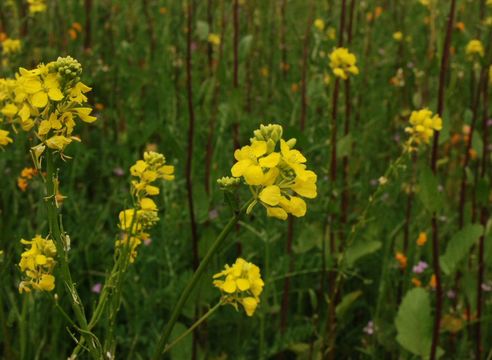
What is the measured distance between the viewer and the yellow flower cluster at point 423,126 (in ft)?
4.60

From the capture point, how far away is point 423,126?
4.68 feet

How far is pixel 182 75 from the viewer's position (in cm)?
296

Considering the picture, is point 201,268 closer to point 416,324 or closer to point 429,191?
point 429,191

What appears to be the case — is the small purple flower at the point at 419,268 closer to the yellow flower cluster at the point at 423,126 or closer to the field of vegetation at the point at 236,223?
the field of vegetation at the point at 236,223

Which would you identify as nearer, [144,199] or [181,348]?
[144,199]

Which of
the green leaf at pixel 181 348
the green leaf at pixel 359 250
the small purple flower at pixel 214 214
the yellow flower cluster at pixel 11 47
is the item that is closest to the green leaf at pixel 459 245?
the green leaf at pixel 359 250

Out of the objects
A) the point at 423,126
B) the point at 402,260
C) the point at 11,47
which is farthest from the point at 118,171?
the point at 423,126

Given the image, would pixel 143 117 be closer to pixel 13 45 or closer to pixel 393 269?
pixel 13 45

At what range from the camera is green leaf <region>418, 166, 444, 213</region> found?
1.29m

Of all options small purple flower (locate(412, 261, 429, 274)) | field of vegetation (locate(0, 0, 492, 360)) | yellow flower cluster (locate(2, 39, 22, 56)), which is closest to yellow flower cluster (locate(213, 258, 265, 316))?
field of vegetation (locate(0, 0, 492, 360))

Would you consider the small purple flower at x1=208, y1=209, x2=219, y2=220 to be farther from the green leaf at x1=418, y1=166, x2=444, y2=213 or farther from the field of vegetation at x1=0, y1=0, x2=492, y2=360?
the green leaf at x1=418, y1=166, x2=444, y2=213

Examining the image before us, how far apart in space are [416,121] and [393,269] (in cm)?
61

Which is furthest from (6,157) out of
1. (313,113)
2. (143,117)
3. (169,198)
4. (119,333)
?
(313,113)

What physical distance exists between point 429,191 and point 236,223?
1.42 feet
